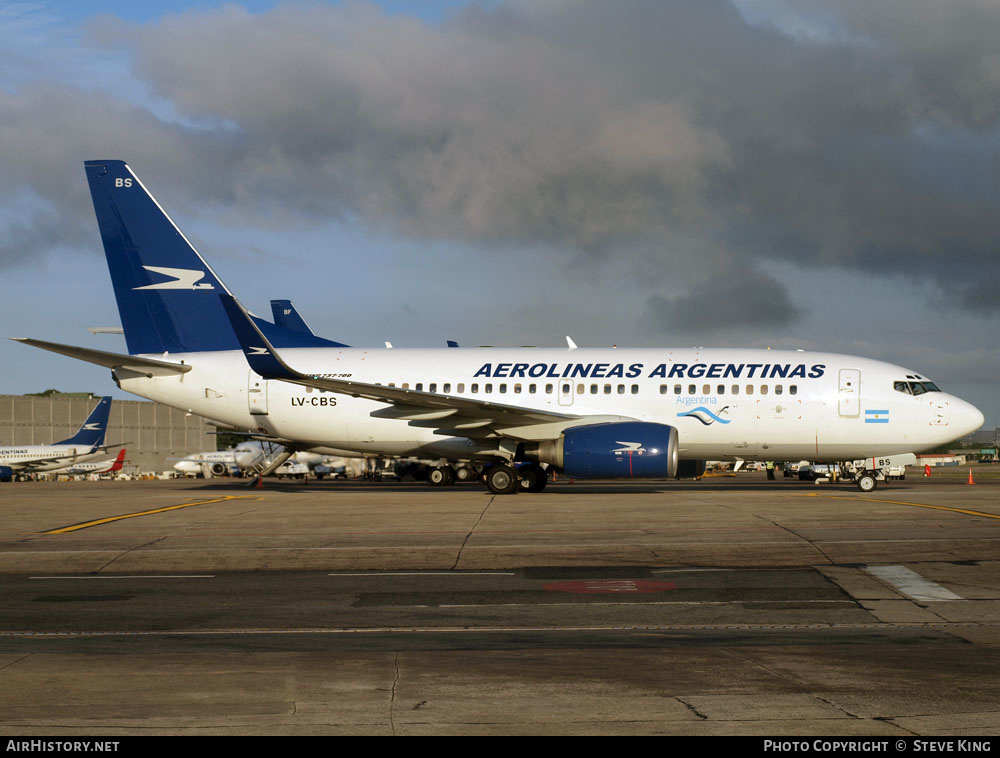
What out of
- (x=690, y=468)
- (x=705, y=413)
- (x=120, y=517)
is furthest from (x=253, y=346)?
(x=690, y=468)

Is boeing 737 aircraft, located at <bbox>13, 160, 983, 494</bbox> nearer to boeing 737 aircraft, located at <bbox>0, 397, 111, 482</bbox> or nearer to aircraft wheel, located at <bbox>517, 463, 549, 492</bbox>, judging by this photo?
aircraft wheel, located at <bbox>517, 463, 549, 492</bbox>

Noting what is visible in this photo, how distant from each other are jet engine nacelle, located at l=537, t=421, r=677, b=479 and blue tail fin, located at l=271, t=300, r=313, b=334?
28.0 meters

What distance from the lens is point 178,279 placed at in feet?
104

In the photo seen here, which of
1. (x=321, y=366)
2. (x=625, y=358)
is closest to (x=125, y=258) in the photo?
(x=321, y=366)

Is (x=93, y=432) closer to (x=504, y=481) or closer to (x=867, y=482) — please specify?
(x=504, y=481)

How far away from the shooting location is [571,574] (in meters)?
14.0

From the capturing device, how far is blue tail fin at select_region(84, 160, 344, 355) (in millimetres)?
31375

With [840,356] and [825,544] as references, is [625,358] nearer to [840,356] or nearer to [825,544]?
[840,356]

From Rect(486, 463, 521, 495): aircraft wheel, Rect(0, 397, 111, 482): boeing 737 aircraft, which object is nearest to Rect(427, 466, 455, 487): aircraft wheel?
Rect(486, 463, 521, 495): aircraft wheel

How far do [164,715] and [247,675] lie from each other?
51.8 inches

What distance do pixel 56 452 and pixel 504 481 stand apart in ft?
168

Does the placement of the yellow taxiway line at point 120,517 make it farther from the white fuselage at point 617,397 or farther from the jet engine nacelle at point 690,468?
the jet engine nacelle at point 690,468

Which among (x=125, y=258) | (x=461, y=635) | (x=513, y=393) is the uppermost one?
(x=125, y=258)
